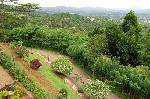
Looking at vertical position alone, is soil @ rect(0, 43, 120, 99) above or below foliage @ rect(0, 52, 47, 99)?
below

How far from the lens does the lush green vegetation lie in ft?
101

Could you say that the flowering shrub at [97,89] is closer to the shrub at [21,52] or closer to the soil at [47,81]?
the soil at [47,81]

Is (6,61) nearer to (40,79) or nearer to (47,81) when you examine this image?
(40,79)

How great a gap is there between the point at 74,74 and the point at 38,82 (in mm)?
6258

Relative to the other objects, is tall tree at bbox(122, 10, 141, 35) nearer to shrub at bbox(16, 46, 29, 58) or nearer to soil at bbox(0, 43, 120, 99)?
soil at bbox(0, 43, 120, 99)

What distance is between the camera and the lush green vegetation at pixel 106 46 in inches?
1212

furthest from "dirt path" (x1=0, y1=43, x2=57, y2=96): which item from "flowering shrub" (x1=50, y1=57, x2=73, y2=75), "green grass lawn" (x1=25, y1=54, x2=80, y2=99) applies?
"flowering shrub" (x1=50, y1=57, x2=73, y2=75)

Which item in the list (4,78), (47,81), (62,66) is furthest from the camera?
(62,66)

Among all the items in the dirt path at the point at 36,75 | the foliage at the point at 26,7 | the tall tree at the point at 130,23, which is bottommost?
the dirt path at the point at 36,75

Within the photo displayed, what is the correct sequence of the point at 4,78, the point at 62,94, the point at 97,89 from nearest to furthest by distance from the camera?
the point at 62,94 → the point at 4,78 → the point at 97,89

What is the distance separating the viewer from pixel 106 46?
3709 centimetres

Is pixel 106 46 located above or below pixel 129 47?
above

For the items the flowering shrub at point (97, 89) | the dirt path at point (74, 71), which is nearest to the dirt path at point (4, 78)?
the flowering shrub at point (97, 89)

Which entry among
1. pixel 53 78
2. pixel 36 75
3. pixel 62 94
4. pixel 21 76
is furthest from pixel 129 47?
pixel 21 76
